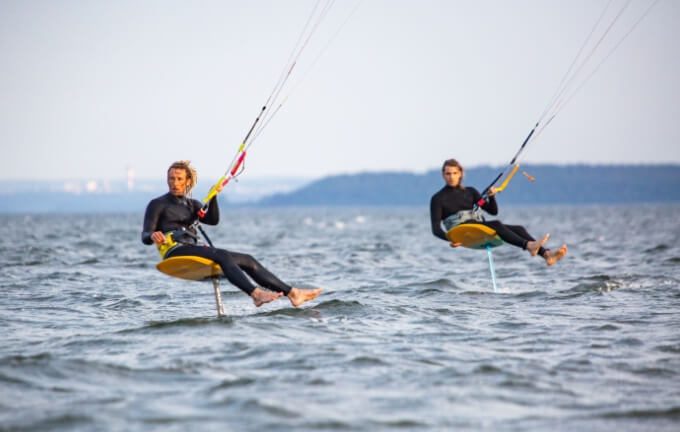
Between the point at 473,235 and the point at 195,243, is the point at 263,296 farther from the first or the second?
the point at 473,235

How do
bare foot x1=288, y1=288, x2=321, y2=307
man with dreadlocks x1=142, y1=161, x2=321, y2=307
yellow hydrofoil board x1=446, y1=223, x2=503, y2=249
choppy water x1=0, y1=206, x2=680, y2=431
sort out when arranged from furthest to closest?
1. yellow hydrofoil board x1=446, y1=223, x2=503, y2=249
2. bare foot x1=288, y1=288, x2=321, y2=307
3. man with dreadlocks x1=142, y1=161, x2=321, y2=307
4. choppy water x1=0, y1=206, x2=680, y2=431

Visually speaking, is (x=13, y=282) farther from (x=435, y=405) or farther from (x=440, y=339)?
(x=435, y=405)

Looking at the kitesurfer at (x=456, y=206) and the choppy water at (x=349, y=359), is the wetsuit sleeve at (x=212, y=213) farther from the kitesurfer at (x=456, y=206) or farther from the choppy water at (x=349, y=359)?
the kitesurfer at (x=456, y=206)

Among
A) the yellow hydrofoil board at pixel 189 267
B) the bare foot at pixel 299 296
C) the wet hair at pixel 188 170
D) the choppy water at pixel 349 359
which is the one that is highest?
the wet hair at pixel 188 170

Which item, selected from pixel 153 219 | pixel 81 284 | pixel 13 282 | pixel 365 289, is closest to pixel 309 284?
pixel 365 289

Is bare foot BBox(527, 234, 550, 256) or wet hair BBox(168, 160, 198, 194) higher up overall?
wet hair BBox(168, 160, 198, 194)

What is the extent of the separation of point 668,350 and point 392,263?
612 inches

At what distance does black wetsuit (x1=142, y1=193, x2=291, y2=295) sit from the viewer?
34.6 feet

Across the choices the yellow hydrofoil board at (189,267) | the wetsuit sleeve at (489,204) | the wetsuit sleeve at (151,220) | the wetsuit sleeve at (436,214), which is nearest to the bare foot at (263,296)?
the yellow hydrofoil board at (189,267)

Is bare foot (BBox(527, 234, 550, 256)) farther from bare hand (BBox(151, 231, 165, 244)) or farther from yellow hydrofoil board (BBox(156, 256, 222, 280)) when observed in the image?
bare hand (BBox(151, 231, 165, 244))

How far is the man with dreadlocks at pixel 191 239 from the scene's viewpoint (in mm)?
10523

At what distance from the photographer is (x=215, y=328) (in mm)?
10531

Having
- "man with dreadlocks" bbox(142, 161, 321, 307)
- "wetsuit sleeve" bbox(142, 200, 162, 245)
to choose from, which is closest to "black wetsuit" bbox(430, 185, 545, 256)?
"man with dreadlocks" bbox(142, 161, 321, 307)

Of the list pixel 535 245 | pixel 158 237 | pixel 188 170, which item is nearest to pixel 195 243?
pixel 158 237
